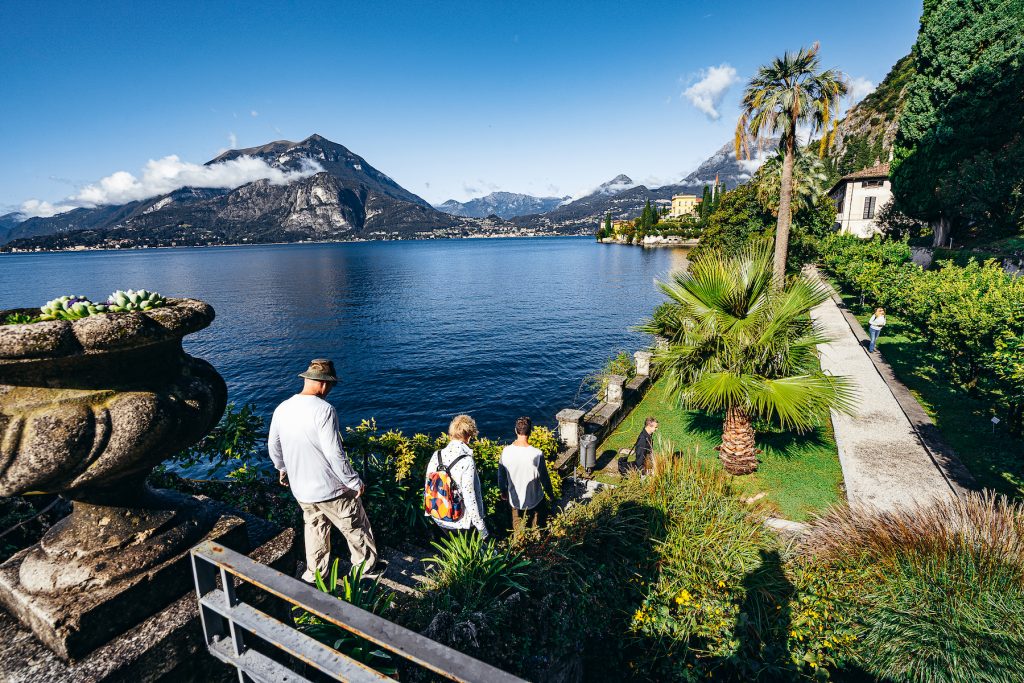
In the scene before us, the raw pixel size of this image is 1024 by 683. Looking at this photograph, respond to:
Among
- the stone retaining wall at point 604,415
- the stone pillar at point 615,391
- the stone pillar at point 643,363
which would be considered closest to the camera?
the stone retaining wall at point 604,415

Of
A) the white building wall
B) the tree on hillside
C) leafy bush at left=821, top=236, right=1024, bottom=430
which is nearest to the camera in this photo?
leafy bush at left=821, top=236, right=1024, bottom=430

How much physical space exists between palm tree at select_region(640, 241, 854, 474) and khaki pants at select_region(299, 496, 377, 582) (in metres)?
5.99

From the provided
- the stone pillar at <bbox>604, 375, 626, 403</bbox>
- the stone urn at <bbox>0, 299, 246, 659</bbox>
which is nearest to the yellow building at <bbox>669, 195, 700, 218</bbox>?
the stone pillar at <bbox>604, 375, 626, 403</bbox>

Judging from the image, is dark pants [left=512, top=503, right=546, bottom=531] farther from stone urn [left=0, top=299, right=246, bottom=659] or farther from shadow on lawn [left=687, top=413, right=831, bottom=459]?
shadow on lawn [left=687, top=413, right=831, bottom=459]

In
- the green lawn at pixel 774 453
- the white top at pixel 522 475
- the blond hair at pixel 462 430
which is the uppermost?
the blond hair at pixel 462 430

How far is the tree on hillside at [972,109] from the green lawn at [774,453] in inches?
951

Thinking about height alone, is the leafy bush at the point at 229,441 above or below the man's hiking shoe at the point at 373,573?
above

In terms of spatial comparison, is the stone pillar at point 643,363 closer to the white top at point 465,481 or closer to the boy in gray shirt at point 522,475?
the boy in gray shirt at point 522,475

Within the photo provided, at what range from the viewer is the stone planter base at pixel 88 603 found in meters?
2.21

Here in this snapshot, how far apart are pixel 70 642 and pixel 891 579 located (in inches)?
240

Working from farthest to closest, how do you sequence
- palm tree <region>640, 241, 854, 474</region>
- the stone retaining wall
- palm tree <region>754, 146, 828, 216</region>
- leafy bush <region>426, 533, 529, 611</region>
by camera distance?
palm tree <region>754, 146, 828, 216</region> < the stone retaining wall < palm tree <region>640, 241, 854, 474</region> < leafy bush <region>426, 533, 529, 611</region>

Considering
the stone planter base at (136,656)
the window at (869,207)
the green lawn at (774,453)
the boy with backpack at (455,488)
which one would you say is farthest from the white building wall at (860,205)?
the stone planter base at (136,656)

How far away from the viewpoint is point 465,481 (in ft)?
16.0

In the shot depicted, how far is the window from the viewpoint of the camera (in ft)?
172
